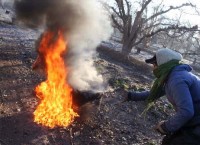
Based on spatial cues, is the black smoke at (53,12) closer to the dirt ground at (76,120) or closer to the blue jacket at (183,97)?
the dirt ground at (76,120)

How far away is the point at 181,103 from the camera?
A: 3.98 meters

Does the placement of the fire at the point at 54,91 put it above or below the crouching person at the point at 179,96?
below

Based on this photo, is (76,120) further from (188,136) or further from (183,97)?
(183,97)

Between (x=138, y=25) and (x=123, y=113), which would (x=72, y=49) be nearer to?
(x=123, y=113)

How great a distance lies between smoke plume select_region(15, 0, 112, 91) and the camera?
908cm

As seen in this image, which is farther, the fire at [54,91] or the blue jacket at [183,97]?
the fire at [54,91]

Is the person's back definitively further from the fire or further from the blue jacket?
the fire

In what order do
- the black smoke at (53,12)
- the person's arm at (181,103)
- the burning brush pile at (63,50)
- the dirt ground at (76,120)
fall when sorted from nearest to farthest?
the person's arm at (181,103), the dirt ground at (76,120), the burning brush pile at (63,50), the black smoke at (53,12)

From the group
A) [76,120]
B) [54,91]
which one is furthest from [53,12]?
[76,120]

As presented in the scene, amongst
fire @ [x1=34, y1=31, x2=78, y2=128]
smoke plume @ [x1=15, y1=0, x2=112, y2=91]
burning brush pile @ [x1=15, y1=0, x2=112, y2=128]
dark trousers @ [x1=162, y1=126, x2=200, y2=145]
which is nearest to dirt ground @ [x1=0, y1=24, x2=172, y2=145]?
fire @ [x1=34, y1=31, x2=78, y2=128]

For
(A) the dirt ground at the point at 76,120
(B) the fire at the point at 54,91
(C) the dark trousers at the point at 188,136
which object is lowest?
(A) the dirt ground at the point at 76,120

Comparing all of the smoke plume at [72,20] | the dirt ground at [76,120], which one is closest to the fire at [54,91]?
the dirt ground at [76,120]

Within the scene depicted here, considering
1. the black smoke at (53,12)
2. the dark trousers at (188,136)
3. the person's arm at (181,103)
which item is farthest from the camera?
the black smoke at (53,12)

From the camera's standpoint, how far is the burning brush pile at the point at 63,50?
7332 mm
